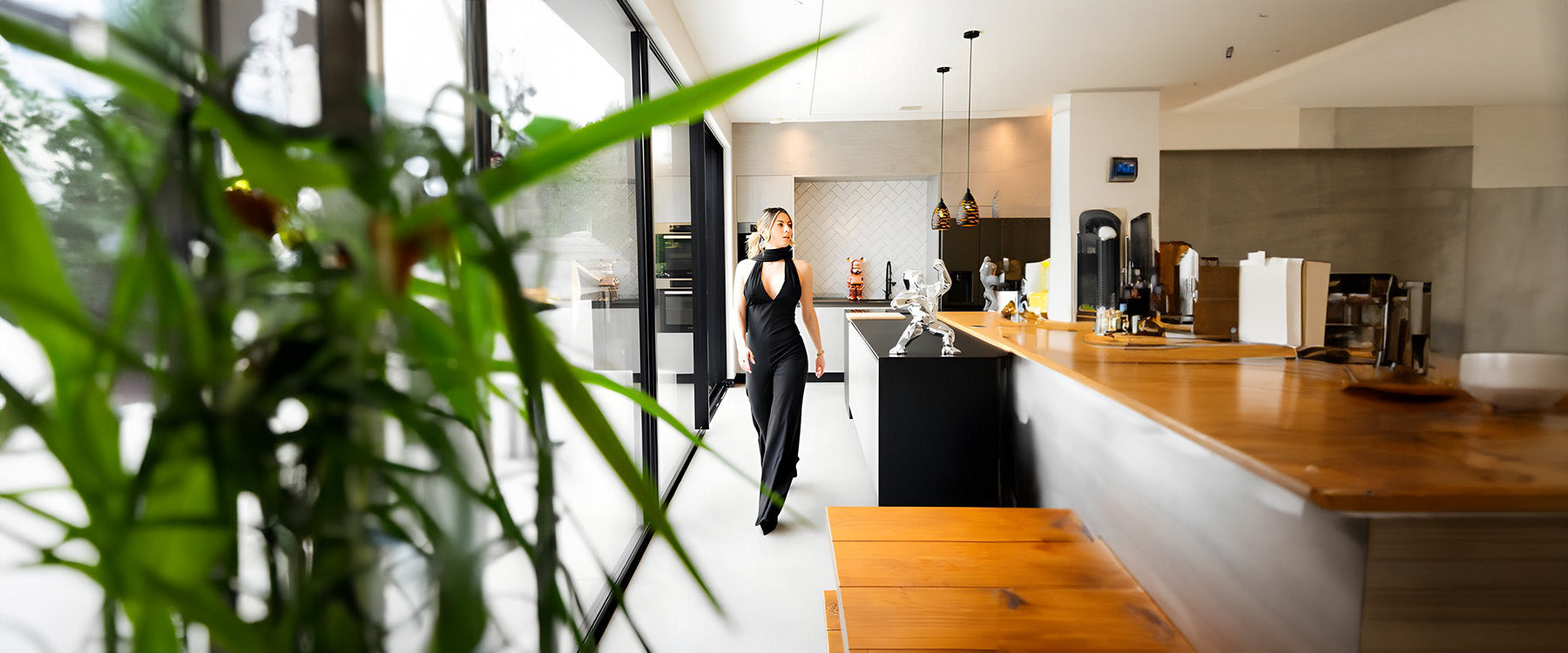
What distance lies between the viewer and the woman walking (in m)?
3.25

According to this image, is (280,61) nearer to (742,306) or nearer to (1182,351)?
(1182,351)

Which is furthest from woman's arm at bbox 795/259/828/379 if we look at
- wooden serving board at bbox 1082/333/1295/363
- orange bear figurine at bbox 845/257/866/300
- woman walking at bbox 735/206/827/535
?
orange bear figurine at bbox 845/257/866/300

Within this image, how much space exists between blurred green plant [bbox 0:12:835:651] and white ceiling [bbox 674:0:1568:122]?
3.66 meters

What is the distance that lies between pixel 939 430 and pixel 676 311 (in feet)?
8.33

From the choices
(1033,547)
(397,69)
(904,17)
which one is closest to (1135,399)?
(1033,547)

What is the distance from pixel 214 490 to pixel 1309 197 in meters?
8.71

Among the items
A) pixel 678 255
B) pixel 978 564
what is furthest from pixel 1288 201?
pixel 978 564

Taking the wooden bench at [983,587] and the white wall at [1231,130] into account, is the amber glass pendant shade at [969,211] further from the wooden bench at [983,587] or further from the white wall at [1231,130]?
the wooden bench at [983,587]

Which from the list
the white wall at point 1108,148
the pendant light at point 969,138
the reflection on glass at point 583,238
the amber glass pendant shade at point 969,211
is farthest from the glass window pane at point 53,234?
the white wall at point 1108,148

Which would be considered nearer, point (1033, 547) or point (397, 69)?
point (397, 69)

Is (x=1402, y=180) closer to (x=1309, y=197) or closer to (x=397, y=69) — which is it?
(x=1309, y=197)

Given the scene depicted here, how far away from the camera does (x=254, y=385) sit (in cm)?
31

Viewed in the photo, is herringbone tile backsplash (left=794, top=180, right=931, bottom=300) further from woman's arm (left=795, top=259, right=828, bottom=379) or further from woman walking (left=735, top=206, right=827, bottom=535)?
woman walking (left=735, top=206, right=827, bottom=535)

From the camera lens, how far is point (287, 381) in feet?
1.01
